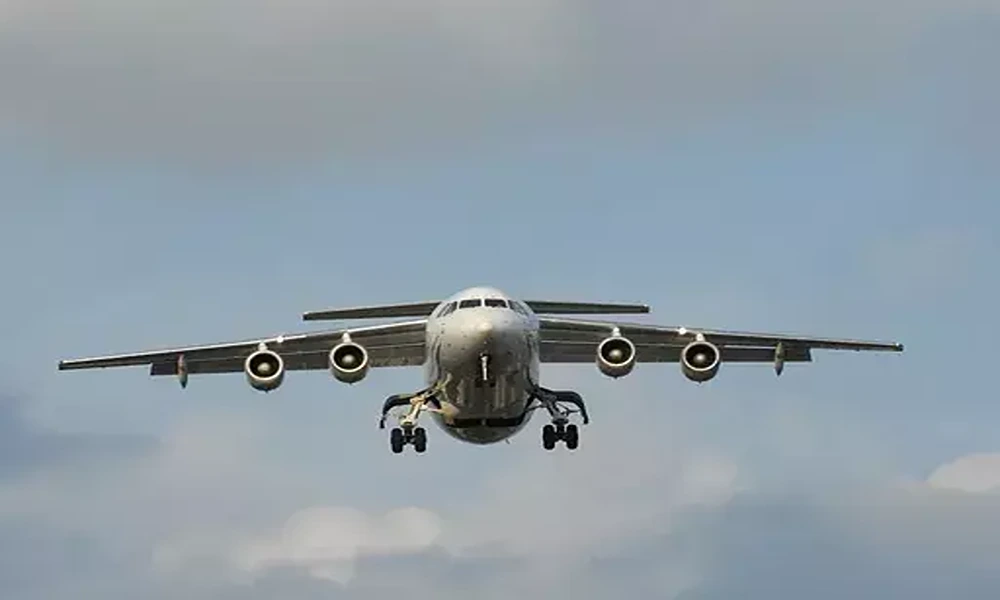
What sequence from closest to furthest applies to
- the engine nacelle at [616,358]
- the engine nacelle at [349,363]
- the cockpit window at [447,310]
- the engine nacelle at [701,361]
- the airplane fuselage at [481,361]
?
the airplane fuselage at [481,361], the cockpit window at [447,310], the engine nacelle at [616,358], the engine nacelle at [349,363], the engine nacelle at [701,361]

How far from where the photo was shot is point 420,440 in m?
46.8

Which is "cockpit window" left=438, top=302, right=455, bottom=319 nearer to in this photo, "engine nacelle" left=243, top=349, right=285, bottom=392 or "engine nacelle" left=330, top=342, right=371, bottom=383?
"engine nacelle" left=330, top=342, right=371, bottom=383

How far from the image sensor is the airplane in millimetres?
42375

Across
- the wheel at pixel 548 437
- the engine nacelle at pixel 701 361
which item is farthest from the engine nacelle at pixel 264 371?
the engine nacelle at pixel 701 361

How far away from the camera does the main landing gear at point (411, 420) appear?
44.7 m

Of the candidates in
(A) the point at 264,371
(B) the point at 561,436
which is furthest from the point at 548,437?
(A) the point at 264,371

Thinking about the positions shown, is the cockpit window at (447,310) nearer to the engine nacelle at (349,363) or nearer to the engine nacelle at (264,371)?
the engine nacelle at (349,363)

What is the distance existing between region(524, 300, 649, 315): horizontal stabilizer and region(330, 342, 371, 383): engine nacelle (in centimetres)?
492

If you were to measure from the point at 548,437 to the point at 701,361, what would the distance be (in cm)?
442

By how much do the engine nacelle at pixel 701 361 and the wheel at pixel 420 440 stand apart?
592cm

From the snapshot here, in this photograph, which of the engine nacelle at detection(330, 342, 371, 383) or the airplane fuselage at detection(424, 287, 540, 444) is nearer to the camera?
the airplane fuselage at detection(424, 287, 540, 444)

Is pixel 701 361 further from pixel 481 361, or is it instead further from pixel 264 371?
pixel 264 371

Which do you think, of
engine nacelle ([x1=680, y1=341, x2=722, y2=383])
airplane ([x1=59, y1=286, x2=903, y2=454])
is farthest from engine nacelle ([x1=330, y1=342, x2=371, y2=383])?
engine nacelle ([x1=680, y1=341, x2=722, y2=383])

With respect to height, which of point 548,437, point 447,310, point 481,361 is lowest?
point 481,361
